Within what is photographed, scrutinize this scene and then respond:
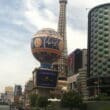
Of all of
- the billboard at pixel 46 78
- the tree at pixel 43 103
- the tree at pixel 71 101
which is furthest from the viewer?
the billboard at pixel 46 78

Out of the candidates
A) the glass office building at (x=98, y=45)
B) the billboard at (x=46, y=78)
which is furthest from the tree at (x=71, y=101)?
the billboard at (x=46, y=78)

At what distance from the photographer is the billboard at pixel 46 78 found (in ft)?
563

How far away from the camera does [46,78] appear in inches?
6845

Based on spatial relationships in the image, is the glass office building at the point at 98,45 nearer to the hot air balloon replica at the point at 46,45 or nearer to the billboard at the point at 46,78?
the hot air balloon replica at the point at 46,45

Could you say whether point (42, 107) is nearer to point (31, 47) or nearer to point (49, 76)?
point (31, 47)

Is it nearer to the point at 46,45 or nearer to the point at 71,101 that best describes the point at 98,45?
the point at 46,45

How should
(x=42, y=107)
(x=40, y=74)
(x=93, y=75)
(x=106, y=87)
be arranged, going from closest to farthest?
(x=42, y=107) < (x=106, y=87) < (x=93, y=75) < (x=40, y=74)

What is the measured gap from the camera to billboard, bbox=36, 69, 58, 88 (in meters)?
171

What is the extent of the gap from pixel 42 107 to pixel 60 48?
31.3 metres

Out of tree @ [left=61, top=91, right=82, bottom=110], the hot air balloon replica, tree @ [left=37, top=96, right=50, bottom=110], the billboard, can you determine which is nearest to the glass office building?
the hot air balloon replica

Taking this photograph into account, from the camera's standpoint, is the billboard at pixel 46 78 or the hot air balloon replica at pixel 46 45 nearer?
the hot air balloon replica at pixel 46 45

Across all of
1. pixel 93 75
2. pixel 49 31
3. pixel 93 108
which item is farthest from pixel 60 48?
pixel 93 108

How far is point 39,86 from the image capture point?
17362 cm

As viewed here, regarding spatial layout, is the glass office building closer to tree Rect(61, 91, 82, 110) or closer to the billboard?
the billboard
